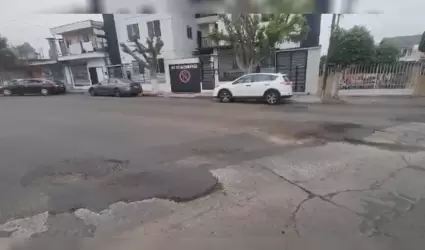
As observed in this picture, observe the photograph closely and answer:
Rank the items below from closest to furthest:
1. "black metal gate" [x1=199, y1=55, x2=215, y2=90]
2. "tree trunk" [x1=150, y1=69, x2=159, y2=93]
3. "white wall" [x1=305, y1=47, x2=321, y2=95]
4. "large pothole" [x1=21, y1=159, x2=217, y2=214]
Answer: "large pothole" [x1=21, y1=159, x2=217, y2=214] < "white wall" [x1=305, y1=47, x2=321, y2=95] < "black metal gate" [x1=199, y1=55, x2=215, y2=90] < "tree trunk" [x1=150, y1=69, x2=159, y2=93]

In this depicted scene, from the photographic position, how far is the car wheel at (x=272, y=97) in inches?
444

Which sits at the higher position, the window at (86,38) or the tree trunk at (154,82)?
the window at (86,38)

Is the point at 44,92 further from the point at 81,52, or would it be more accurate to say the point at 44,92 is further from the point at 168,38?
the point at 168,38

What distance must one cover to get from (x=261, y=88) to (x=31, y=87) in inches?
693

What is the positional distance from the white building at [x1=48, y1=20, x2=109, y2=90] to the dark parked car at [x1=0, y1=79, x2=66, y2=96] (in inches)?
161

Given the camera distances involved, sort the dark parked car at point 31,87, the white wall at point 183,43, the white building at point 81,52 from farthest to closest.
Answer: the white building at point 81,52 → the white wall at point 183,43 → the dark parked car at point 31,87

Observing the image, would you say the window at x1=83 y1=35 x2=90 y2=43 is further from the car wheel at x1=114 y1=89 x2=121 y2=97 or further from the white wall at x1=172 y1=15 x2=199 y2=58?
the car wheel at x1=114 y1=89 x2=121 y2=97

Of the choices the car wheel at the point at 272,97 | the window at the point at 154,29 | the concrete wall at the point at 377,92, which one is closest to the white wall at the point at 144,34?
the window at the point at 154,29

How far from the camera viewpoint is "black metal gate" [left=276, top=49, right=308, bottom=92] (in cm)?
1507

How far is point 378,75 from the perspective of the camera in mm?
13172

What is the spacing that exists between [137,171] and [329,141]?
13.0ft

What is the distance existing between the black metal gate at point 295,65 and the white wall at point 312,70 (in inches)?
8.5

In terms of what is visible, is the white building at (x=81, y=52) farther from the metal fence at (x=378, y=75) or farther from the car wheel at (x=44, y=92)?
the metal fence at (x=378, y=75)

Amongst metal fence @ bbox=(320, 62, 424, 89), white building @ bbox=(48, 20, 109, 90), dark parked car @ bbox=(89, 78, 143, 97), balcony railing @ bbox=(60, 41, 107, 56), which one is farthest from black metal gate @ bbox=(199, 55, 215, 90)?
balcony railing @ bbox=(60, 41, 107, 56)
